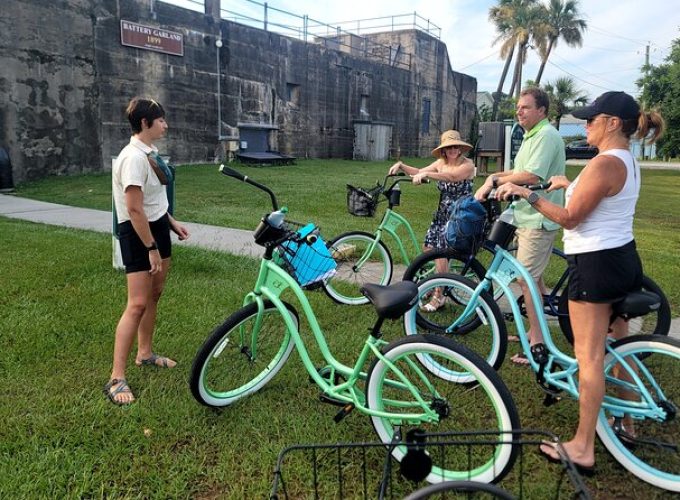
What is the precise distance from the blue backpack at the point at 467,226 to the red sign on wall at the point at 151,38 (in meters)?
16.2

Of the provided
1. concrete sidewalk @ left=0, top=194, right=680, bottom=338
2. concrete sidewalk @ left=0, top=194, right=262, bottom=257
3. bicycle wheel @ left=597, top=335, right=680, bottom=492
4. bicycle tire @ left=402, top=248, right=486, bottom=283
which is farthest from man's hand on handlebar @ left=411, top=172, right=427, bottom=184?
concrete sidewalk @ left=0, top=194, right=262, bottom=257

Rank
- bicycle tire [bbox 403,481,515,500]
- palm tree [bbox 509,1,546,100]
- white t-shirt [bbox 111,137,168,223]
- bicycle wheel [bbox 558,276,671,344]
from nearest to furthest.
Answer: bicycle tire [bbox 403,481,515,500], white t-shirt [bbox 111,137,168,223], bicycle wheel [bbox 558,276,671,344], palm tree [bbox 509,1,546,100]

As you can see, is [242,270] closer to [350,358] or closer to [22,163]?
[350,358]

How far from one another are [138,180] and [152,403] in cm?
134

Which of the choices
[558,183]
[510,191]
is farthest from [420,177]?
[510,191]

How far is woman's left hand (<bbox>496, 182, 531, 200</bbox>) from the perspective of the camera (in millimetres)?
2864

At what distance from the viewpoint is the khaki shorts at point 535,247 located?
383cm

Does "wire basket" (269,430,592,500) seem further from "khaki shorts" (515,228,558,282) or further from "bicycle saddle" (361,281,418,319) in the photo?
"khaki shorts" (515,228,558,282)

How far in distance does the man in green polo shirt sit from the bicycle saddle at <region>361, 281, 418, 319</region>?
1.26 meters

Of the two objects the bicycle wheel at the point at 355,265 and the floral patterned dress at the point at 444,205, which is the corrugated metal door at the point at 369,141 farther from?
the floral patterned dress at the point at 444,205

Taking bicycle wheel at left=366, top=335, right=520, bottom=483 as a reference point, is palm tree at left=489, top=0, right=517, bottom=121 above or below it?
above

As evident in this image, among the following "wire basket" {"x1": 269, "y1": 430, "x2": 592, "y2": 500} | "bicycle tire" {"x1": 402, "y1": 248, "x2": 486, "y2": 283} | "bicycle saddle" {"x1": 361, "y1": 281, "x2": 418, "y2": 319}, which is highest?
"bicycle saddle" {"x1": 361, "y1": 281, "x2": 418, "y2": 319}

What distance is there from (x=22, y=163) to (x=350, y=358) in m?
14.2

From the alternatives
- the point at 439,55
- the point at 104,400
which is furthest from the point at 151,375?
the point at 439,55
